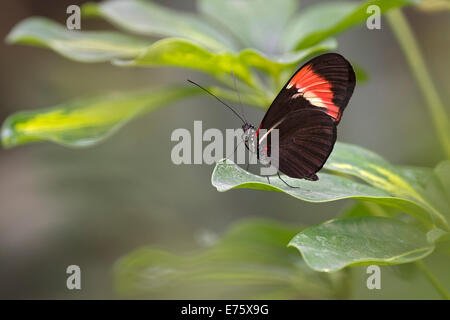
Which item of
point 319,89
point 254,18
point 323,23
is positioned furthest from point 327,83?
point 254,18

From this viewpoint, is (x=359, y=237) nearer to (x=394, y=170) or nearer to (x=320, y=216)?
(x=394, y=170)

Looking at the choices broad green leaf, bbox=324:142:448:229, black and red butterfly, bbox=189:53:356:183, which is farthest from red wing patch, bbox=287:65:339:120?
broad green leaf, bbox=324:142:448:229

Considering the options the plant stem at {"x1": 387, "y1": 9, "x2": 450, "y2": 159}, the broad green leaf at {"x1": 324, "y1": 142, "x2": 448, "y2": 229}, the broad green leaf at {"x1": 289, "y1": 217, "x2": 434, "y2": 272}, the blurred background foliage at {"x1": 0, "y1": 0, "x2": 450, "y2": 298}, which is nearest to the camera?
the broad green leaf at {"x1": 289, "y1": 217, "x2": 434, "y2": 272}

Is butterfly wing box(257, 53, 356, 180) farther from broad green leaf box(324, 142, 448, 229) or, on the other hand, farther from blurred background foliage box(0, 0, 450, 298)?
blurred background foliage box(0, 0, 450, 298)

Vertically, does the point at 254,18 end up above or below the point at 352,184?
above

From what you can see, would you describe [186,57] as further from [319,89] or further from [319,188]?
[319,188]
